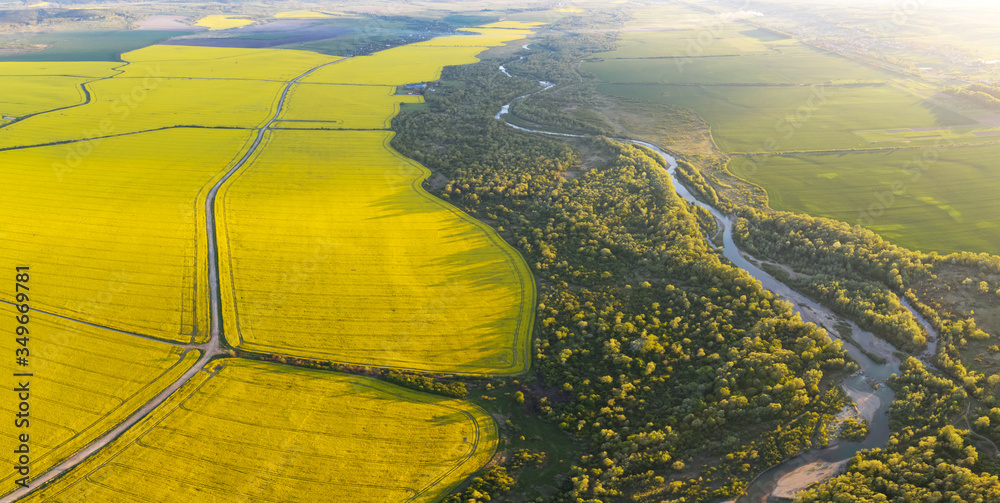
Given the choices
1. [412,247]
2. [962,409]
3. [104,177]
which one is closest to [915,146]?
[962,409]

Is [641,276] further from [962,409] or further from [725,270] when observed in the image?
[962,409]

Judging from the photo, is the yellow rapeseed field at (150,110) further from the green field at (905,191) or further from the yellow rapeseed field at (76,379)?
the green field at (905,191)

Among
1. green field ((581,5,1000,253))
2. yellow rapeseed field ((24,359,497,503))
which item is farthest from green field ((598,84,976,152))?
yellow rapeseed field ((24,359,497,503))

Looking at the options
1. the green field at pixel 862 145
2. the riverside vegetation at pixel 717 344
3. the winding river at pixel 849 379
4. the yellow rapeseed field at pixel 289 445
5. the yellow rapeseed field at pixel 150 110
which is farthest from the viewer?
the yellow rapeseed field at pixel 150 110

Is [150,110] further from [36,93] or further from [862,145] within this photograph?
[862,145]

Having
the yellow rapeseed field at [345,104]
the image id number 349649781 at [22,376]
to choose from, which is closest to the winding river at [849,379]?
the image id number 349649781 at [22,376]

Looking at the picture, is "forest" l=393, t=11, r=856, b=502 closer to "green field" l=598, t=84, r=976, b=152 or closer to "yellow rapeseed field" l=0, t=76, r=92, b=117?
"green field" l=598, t=84, r=976, b=152
